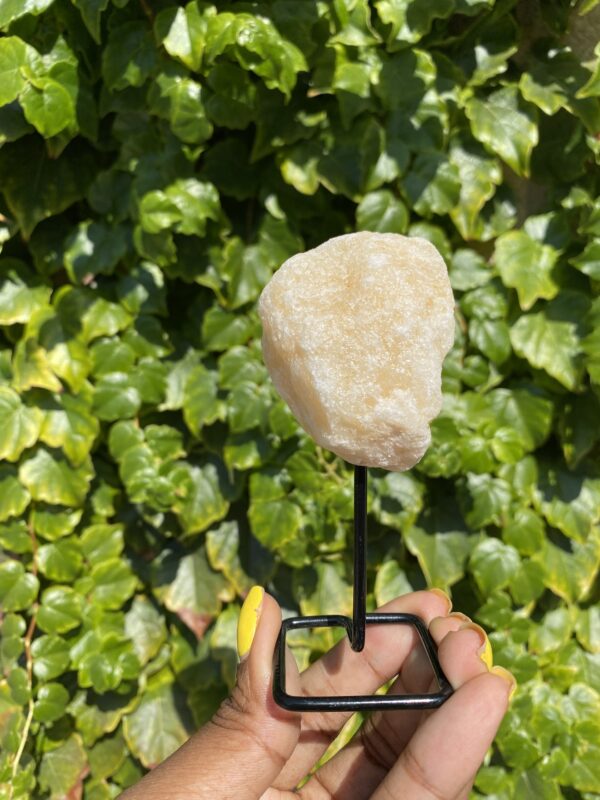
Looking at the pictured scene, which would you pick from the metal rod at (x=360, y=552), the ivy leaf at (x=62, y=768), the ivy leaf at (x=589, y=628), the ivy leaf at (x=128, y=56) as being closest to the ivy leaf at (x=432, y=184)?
the ivy leaf at (x=128, y=56)

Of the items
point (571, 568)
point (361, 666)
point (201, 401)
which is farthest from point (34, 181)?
point (571, 568)

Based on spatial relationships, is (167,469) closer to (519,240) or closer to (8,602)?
(8,602)

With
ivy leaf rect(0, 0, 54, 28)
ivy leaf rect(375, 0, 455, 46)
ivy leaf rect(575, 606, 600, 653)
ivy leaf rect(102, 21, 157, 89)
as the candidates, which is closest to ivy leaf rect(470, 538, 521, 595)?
ivy leaf rect(575, 606, 600, 653)

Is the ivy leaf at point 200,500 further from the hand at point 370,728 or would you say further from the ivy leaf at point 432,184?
the ivy leaf at point 432,184

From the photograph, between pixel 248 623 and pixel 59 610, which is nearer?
pixel 248 623

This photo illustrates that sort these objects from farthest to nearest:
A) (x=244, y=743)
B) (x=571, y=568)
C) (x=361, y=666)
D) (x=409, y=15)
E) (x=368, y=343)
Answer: (x=571, y=568), (x=409, y=15), (x=361, y=666), (x=244, y=743), (x=368, y=343)

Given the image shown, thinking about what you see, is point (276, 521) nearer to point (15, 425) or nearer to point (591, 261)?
point (15, 425)
